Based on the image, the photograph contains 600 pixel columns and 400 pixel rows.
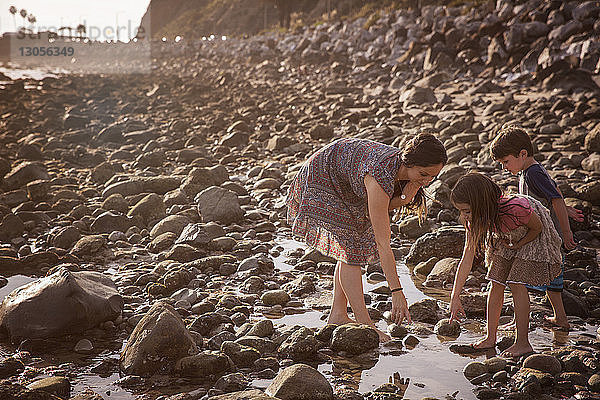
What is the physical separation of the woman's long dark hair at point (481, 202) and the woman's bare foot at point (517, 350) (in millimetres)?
718

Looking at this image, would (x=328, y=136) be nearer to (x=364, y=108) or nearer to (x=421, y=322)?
(x=364, y=108)

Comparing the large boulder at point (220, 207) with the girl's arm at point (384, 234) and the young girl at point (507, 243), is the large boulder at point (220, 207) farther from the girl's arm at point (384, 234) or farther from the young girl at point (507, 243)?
the young girl at point (507, 243)

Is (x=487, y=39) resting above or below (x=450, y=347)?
above

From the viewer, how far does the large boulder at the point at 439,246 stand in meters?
6.19

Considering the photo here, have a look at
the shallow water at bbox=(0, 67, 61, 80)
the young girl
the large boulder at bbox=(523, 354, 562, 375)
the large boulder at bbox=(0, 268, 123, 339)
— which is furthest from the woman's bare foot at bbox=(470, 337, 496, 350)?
the shallow water at bbox=(0, 67, 61, 80)

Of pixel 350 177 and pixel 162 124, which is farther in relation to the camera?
pixel 162 124

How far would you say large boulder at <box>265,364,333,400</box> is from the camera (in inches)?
142

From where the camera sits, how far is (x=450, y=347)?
4.47 m

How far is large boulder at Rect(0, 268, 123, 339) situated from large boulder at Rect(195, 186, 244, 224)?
9.59 ft

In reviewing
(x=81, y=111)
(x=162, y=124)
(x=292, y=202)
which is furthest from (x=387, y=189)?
(x=81, y=111)

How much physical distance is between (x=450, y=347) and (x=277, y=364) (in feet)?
3.91

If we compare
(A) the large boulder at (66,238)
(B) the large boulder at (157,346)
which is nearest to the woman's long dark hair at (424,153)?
(B) the large boulder at (157,346)

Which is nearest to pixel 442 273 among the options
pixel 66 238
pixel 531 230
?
pixel 531 230

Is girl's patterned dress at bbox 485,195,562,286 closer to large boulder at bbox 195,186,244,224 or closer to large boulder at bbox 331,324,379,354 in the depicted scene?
large boulder at bbox 331,324,379,354
